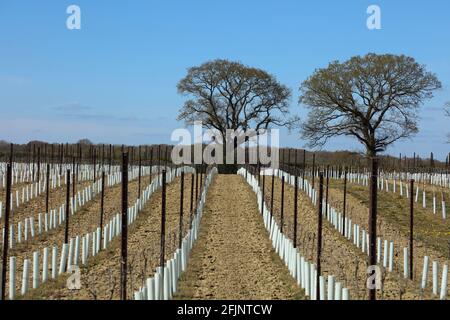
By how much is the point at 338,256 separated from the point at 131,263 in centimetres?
668

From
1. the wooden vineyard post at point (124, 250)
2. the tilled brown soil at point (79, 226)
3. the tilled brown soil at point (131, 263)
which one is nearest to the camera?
the wooden vineyard post at point (124, 250)

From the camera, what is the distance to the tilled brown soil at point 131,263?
12.4m

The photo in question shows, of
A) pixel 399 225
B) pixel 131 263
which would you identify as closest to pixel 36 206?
pixel 131 263

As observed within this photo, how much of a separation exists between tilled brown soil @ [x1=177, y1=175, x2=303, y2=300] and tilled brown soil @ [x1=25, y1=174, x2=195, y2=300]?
982mm

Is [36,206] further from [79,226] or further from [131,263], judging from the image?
[131,263]

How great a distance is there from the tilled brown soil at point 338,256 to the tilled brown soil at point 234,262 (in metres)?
1.13

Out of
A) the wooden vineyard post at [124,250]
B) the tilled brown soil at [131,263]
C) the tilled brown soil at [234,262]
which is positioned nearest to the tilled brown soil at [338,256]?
the tilled brown soil at [234,262]

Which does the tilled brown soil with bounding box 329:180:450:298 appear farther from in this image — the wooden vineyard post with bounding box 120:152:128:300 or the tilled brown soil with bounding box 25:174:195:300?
the wooden vineyard post with bounding box 120:152:128:300

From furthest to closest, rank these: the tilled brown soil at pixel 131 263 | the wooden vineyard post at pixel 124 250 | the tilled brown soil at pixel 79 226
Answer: the tilled brown soil at pixel 79 226, the tilled brown soil at pixel 131 263, the wooden vineyard post at pixel 124 250

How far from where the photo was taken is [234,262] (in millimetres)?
16766

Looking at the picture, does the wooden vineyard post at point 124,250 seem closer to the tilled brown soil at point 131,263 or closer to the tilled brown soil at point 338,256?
the tilled brown soil at point 131,263

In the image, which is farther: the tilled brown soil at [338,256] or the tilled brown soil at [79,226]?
the tilled brown soil at [79,226]
